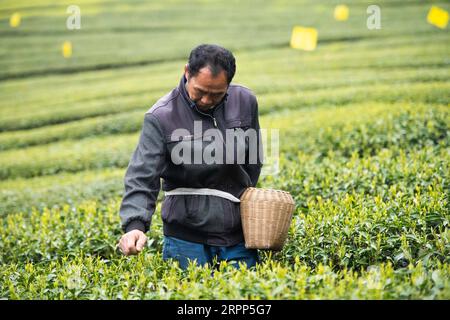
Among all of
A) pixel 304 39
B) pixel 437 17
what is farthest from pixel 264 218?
pixel 304 39

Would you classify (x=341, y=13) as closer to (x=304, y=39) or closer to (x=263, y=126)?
(x=304, y=39)

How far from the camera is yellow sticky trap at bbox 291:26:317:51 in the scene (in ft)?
69.5

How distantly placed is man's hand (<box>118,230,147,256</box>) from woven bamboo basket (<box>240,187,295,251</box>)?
74 centimetres

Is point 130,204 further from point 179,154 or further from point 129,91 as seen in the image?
point 129,91

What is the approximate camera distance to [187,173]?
403cm

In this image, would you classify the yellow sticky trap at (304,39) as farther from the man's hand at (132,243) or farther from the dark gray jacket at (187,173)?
the man's hand at (132,243)

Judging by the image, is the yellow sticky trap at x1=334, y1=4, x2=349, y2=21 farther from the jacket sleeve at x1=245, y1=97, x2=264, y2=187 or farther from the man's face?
the man's face

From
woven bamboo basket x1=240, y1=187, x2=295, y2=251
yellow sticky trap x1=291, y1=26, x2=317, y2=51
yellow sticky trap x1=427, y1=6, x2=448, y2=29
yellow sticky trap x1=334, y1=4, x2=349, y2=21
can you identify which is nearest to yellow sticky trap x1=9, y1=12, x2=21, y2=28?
yellow sticky trap x1=291, y1=26, x2=317, y2=51

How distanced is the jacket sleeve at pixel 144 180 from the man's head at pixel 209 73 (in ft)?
1.17

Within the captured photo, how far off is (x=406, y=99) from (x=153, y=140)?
9.43 meters

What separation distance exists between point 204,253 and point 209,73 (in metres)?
1.20

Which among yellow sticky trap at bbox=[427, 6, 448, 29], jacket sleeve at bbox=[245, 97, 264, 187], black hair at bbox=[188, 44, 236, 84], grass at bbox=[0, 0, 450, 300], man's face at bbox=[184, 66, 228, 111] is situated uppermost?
yellow sticky trap at bbox=[427, 6, 448, 29]

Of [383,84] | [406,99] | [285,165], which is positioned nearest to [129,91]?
[383,84]

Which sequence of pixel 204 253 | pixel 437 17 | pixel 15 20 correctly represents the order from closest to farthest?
pixel 204 253 → pixel 437 17 → pixel 15 20
